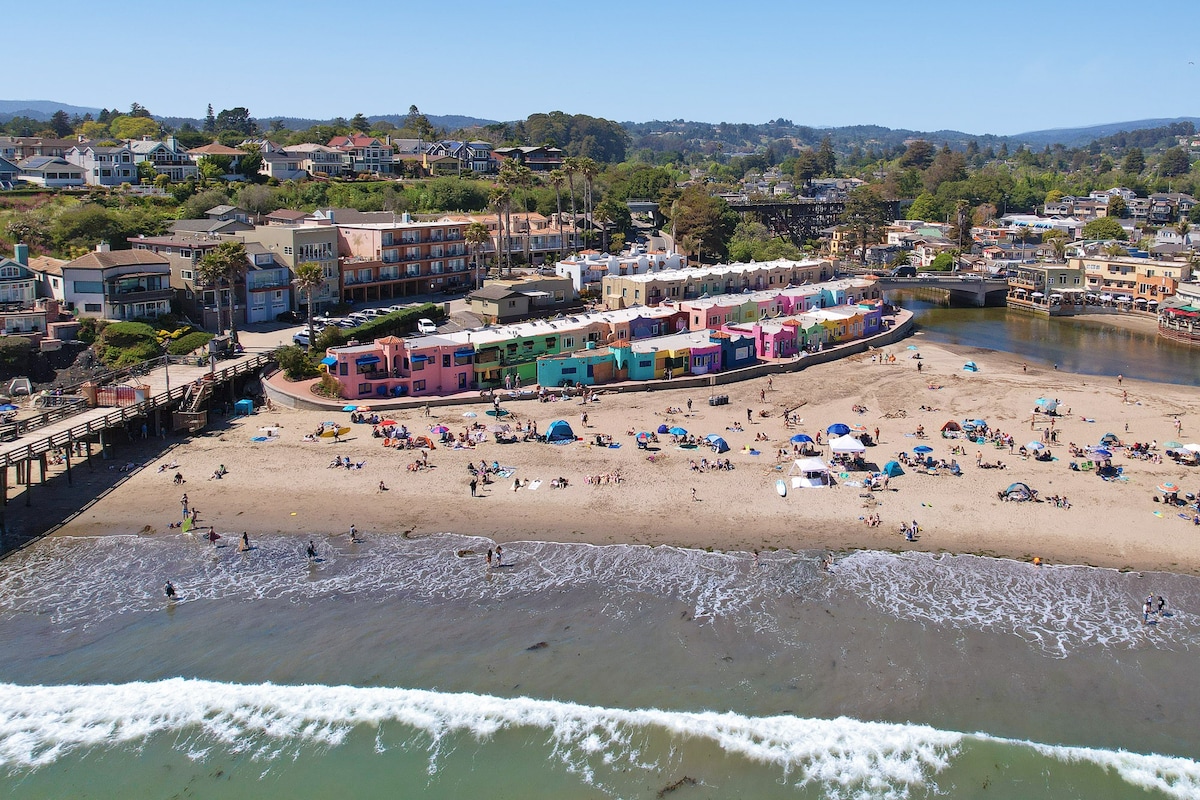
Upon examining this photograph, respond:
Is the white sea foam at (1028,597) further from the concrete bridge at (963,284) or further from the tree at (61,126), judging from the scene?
the tree at (61,126)

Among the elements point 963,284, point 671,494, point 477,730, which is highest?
point 963,284

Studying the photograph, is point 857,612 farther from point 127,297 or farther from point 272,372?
point 127,297

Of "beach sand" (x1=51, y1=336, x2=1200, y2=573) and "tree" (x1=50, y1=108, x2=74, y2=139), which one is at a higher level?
"tree" (x1=50, y1=108, x2=74, y2=139)

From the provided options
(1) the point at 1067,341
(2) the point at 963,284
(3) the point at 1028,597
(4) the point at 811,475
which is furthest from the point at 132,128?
(3) the point at 1028,597

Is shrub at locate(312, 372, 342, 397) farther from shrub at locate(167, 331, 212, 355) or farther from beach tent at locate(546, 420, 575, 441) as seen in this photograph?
beach tent at locate(546, 420, 575, 441)

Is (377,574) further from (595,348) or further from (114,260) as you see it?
(114,260)

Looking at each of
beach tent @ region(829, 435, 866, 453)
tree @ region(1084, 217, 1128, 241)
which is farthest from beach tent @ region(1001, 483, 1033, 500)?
tree @ region(1084, 217, 1128, 241)
